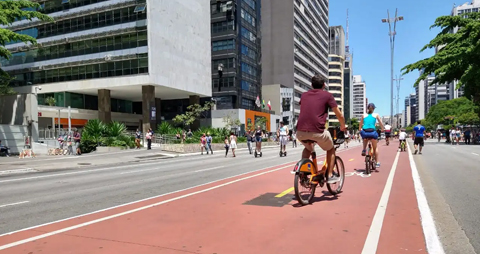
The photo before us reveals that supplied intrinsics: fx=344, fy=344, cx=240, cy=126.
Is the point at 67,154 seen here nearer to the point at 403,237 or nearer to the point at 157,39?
the point at 157,39

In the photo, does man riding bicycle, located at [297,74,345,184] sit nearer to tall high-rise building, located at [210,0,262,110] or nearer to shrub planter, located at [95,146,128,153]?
shrub planter, located at [95,146,128,153]

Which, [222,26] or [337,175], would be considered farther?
[222,26]

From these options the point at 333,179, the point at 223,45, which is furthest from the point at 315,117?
the point at 223,45

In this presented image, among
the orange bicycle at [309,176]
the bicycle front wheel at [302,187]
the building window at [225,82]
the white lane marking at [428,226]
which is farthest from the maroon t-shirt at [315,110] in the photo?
the building window at [225,82]

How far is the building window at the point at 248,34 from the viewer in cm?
6462

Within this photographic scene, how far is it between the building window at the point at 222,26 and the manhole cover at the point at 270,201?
191 feet

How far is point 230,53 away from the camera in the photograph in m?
61.6

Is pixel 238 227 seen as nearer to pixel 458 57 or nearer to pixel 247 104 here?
pixel 458 57

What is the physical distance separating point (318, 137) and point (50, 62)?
4956 centimetres

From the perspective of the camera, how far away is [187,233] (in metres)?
4.44

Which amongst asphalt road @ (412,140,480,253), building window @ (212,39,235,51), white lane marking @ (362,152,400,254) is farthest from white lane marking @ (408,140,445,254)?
building window @ (212,39,235,51)

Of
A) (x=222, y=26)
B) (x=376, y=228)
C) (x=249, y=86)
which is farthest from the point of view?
(x=249, y=86)

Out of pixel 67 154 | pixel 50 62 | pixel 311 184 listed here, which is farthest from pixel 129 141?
pixel 311 184

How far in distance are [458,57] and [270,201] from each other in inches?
1319
